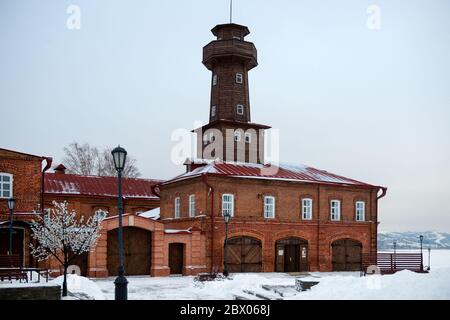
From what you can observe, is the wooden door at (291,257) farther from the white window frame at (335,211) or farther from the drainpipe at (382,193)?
the drainpipe at (382,193)

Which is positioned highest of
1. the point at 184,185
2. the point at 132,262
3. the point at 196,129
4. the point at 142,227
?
the point at 196,129

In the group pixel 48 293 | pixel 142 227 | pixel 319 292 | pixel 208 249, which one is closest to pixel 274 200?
pixel 208 249

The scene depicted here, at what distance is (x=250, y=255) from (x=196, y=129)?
1166 cm

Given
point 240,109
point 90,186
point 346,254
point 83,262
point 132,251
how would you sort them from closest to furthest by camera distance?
point 83,262 → point 132,251 → point 346,254 → point 240,109 → point 90,186

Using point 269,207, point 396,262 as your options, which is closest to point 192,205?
point 269,207

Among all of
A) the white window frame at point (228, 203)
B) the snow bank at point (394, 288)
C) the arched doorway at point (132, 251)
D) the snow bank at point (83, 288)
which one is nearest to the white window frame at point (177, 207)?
the white window frame at point (228, 203)

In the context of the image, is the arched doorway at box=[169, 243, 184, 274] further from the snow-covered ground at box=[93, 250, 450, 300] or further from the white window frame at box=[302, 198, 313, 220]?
the white window frame at box=[302, 198, 313, 220]

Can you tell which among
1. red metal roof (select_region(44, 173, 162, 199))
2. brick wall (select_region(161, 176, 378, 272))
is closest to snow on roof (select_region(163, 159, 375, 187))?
brick wall (select_region(161, 176, 378, 272))

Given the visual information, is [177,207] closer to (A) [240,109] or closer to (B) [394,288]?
(A) [240,109]

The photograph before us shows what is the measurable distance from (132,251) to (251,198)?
7743 millimetres

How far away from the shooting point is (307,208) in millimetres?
33062

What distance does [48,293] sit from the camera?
46.2 ft

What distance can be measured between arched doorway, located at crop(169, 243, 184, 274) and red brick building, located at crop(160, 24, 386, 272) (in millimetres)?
1575
